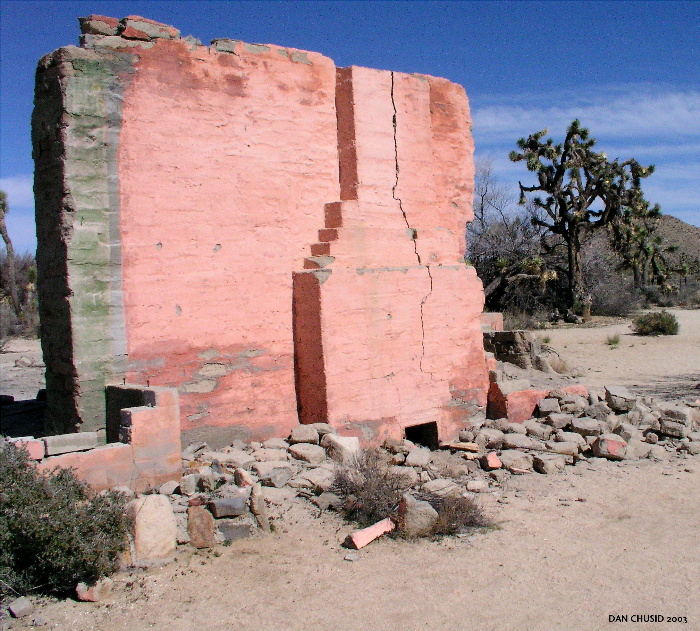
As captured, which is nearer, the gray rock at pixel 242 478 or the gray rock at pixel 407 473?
the gray rock at pixel 242 478

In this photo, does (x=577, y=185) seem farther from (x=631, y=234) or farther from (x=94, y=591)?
(x=94, y=591)

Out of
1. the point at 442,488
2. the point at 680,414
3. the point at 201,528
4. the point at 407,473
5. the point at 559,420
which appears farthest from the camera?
the point at 680,414

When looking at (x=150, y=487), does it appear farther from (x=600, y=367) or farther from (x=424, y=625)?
(x=600, y=367)

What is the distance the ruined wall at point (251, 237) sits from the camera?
20.0 ft

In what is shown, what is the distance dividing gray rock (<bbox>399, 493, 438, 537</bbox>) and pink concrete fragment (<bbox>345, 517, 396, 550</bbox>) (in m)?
0.10

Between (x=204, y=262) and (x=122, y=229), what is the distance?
84 centimetres

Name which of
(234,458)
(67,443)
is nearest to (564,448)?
(234,458)

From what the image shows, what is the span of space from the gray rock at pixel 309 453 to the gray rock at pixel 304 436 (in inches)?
6.0

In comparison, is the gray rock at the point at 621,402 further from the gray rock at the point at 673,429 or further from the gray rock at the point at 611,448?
the gray rock at the point at 611,448

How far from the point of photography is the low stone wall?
192 inches

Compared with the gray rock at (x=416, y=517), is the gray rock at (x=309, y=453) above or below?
above

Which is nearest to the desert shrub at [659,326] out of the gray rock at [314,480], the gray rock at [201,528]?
the gray rock at [314,480]

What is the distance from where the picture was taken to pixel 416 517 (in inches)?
199

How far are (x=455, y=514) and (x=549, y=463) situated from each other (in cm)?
195
